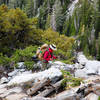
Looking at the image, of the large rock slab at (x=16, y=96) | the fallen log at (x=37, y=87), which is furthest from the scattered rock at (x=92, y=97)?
the large rock slab at (x=16, y=96)

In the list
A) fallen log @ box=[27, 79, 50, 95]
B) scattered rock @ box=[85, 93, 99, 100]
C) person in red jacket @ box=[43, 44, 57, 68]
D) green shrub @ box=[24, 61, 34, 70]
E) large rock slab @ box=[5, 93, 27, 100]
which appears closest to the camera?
scattered rock @ box=[85, 93, 99, 100]

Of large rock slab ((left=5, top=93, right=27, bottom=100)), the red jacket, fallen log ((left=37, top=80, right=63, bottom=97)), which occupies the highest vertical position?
the red jacket

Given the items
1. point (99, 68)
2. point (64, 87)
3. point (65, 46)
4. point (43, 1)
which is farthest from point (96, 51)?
point (43, 1)

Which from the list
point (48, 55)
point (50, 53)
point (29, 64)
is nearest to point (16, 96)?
point (48, 55)

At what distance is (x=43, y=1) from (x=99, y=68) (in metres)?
65.4

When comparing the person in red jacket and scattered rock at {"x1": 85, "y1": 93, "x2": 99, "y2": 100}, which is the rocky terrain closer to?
scattered rock at {"x1": 85, "y1": 93, "x2": 99, "y2": 100}

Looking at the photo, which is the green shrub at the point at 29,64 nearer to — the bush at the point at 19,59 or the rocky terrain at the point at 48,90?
the bush at the point at 19,59

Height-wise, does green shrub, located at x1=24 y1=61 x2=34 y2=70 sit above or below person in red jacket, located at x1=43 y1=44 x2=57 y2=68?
below

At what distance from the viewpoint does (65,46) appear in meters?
17.7

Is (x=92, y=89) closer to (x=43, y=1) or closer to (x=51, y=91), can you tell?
(x=51, y=91)

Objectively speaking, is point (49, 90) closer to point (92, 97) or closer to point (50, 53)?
point (92, 97)

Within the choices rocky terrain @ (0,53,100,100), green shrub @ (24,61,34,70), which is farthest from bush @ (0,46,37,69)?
rocky terrain @ (0,53,100,100)

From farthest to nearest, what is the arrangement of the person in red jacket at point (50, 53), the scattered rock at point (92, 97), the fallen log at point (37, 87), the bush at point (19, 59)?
the bush at point (19, 59) < the person in red jacket at point (50, 53) < the fallen log at point (37, 87) < the scattered rock at point (92, 97)

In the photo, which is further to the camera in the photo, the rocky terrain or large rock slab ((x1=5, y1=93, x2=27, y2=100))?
large rock slab ((x1=5, y1=93, x2=27, y2=100))
